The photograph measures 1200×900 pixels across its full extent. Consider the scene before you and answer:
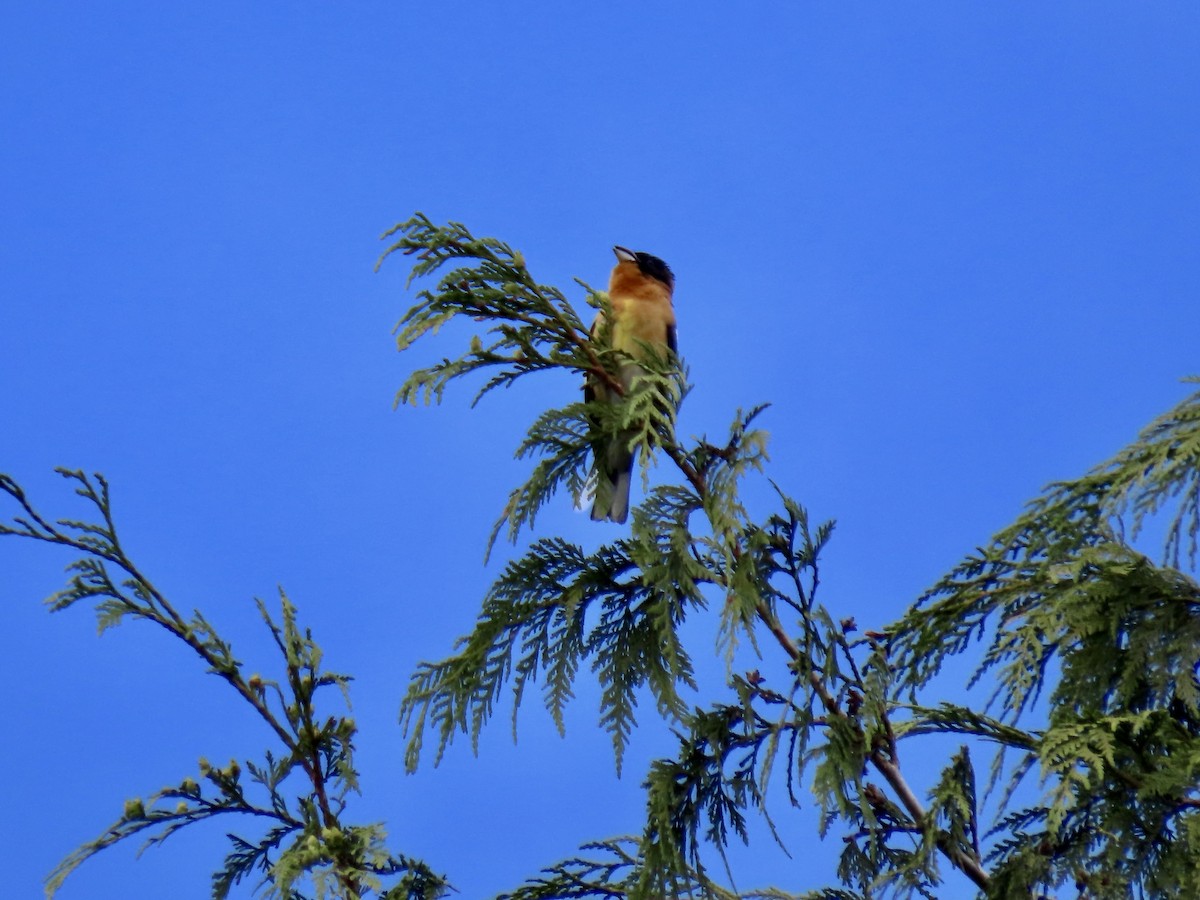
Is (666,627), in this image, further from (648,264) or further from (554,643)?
(648,264)

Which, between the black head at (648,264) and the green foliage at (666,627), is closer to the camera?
the green foliage at (666,627)

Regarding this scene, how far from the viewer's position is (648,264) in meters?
7.75

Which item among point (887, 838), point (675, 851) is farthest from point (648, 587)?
point (887, 838)

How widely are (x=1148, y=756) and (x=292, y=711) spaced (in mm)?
2673

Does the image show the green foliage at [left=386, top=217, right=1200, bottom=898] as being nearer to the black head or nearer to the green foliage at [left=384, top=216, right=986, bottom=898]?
the green foliage at [left=384, top=216, right=986, bottom=898]

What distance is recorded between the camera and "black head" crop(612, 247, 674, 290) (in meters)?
7.72

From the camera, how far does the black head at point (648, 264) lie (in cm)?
772

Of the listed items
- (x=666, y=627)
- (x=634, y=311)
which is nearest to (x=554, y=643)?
(x=666, y=627)

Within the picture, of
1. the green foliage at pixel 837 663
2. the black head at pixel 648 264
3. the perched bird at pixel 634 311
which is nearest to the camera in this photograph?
the green foliage at pixel 837 663

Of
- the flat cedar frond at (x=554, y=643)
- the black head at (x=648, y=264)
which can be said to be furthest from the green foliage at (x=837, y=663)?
the black head at (x=648, y=264)

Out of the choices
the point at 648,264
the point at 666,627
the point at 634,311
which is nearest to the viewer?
the point at 666,627

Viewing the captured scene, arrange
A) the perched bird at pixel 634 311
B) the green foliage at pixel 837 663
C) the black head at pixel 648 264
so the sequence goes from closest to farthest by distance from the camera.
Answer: the green foliage at pixel 837 663, the perched bird at pixel 634 311, the black head at pixel 648 264

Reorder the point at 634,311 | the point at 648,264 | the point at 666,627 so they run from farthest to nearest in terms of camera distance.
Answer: the point at 648,264 < the point at 634,311 < the point at 666,627

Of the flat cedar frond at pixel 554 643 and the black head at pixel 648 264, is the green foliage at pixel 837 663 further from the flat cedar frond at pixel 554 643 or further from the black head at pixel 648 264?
the black head at pixel 648 264
